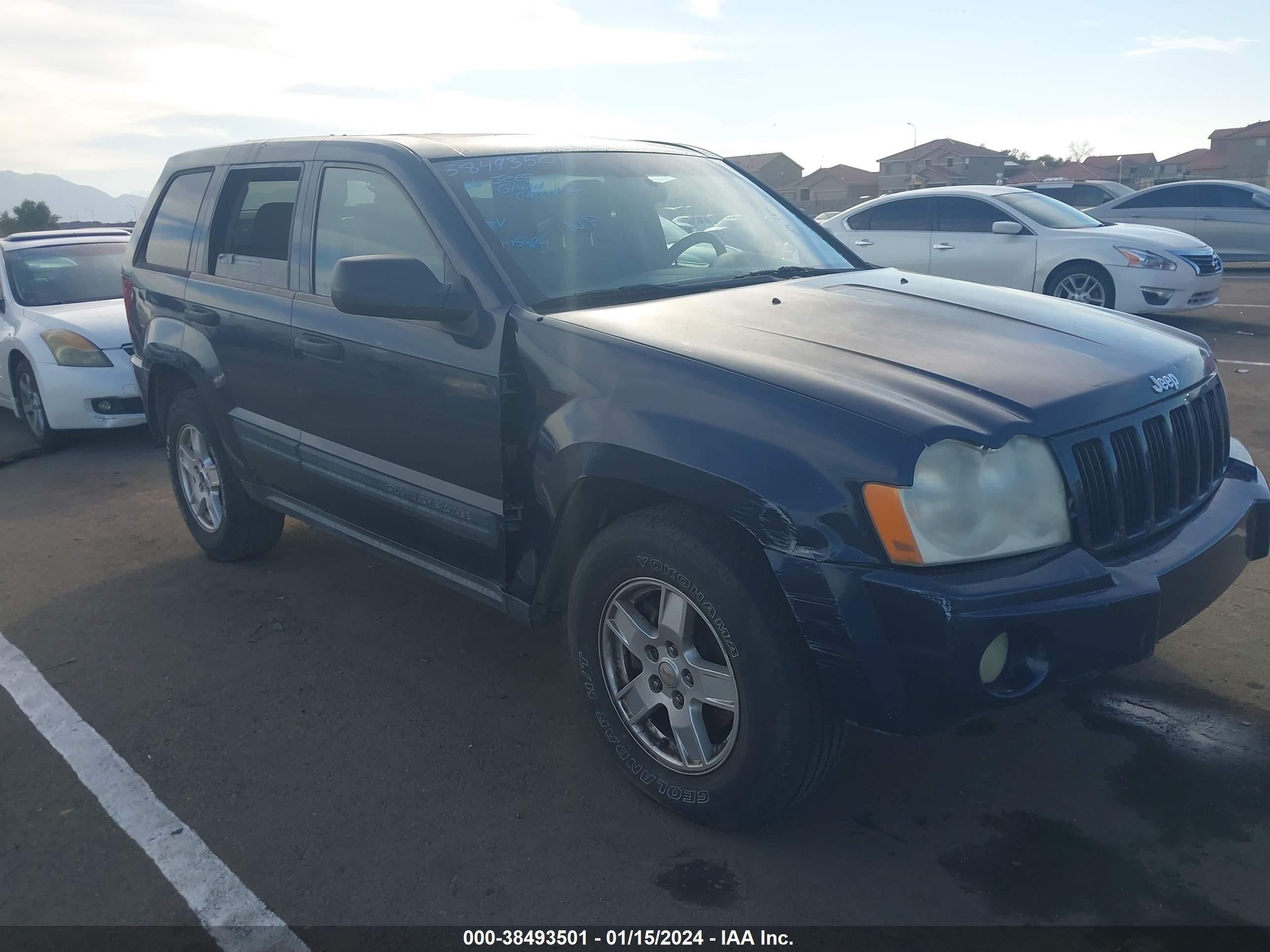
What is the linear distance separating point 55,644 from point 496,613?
6.06 ft

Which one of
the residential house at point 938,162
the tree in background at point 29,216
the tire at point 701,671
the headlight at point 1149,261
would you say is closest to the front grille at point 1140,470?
the tire at point 701,671

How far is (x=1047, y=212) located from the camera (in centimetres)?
1098

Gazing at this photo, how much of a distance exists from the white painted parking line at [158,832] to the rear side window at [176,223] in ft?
6.64

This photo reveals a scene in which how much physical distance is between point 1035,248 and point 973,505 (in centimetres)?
919

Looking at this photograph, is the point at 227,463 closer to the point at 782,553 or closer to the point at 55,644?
the point at 55,644

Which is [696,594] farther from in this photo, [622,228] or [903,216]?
[903,216]

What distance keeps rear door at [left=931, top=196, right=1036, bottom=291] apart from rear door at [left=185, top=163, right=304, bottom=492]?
26.3 feet

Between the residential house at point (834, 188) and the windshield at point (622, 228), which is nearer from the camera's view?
the windshield at point (622, 228)

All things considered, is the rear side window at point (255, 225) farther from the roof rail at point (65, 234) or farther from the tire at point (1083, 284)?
the tire at point (1083, 284)

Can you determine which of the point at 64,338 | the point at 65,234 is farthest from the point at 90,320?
the point at 65,234

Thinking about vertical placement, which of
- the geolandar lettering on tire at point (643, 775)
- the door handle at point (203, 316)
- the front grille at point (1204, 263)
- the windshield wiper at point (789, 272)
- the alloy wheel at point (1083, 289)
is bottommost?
the geolandar lettering on tire at point (643, 775)

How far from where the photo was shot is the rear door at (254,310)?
4035mm

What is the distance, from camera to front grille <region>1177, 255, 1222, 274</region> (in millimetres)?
10234

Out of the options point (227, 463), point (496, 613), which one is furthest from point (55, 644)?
point (496, 613)
